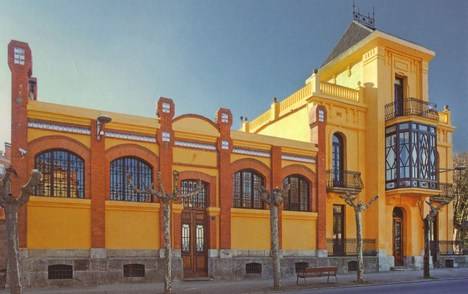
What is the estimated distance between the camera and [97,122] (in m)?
20.6

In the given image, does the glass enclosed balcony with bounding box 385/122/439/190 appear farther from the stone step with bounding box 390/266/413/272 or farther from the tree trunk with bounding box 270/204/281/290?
the tree trunk with bounding box 270/204/281/290

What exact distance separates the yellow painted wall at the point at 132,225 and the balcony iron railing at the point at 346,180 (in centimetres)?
1170

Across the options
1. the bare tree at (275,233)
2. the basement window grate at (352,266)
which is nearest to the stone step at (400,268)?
the basement window grate at (352,266)

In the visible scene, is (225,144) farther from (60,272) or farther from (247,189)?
(60,272)

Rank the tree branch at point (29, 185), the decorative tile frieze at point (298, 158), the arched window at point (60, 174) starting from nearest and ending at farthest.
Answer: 1. the tree branch at point (29, 185)
2. the arched window at point (60, 174)
3. the decorative tile frieze at point (298, 158)

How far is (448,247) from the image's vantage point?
111 ft

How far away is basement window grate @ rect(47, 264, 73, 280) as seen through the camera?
1919cm

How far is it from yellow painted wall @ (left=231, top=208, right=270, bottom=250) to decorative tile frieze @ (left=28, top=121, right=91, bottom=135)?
26.4 ft

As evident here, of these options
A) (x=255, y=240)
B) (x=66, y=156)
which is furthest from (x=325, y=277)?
(x=66, y=156)

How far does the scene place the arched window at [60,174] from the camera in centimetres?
1964

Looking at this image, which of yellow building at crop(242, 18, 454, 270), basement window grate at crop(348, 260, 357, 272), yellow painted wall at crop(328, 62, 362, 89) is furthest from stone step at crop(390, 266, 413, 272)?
yellow painted wall at crop(328, 62, 362, 89)

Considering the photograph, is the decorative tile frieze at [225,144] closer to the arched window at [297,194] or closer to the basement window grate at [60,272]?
the arched window at [297,194]

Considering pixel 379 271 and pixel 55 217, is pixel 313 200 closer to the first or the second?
pixel 379 271

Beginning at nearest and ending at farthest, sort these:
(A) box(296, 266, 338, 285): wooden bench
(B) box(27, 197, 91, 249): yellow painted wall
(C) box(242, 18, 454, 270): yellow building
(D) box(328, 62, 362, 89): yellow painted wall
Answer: (B) box(27, 197, 91, 249): yellow painted wall
(A) box(296, 266, 338, 285): wooden bench
(C) box(242, 18, 454, 270): yellow building
(D) box(328, 62, 362, 89): yellow painted wall
